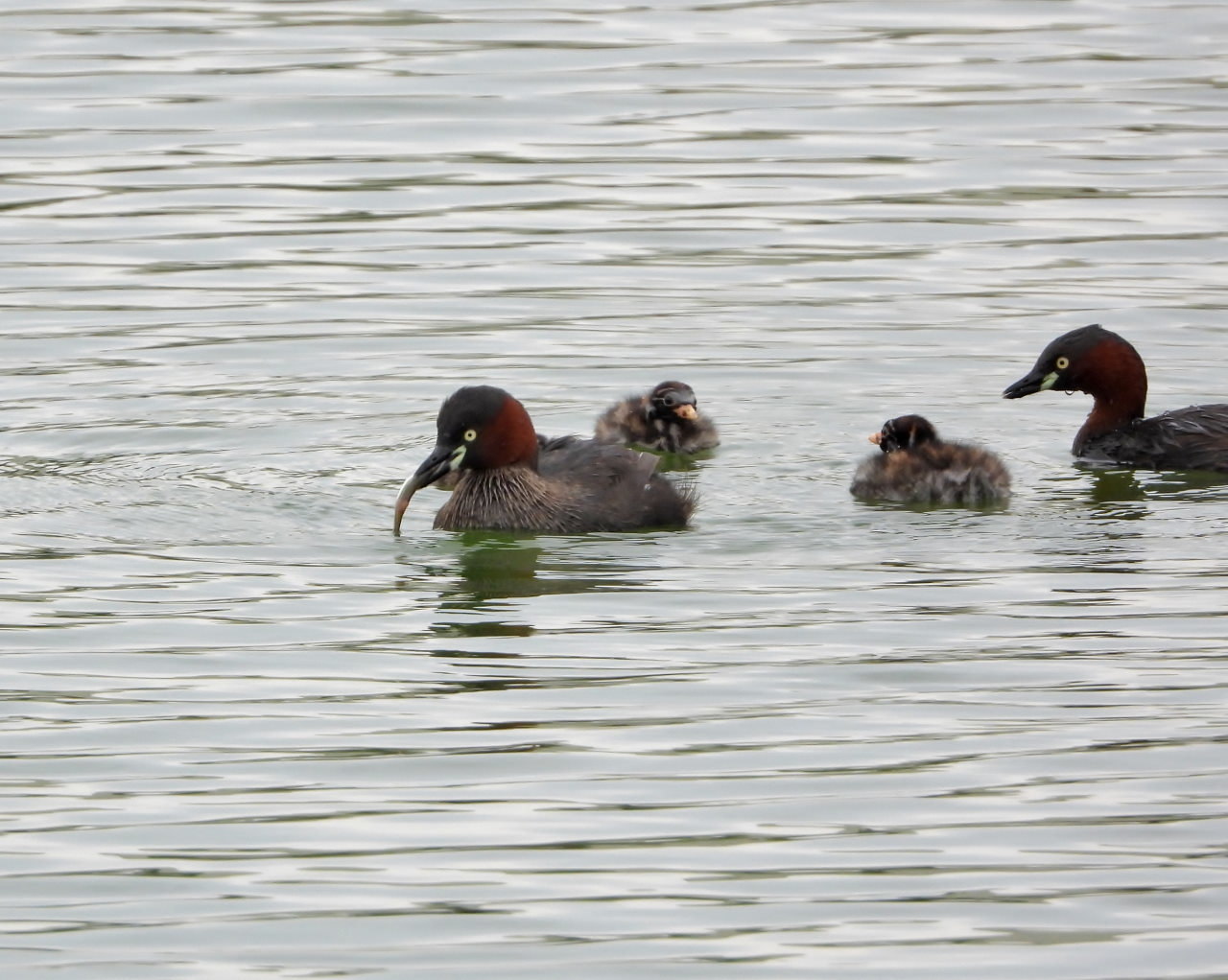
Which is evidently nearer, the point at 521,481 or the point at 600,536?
the point at 600,536

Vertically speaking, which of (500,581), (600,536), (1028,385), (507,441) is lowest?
(500,581)

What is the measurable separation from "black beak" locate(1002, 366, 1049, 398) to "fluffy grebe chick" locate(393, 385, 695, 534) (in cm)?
246

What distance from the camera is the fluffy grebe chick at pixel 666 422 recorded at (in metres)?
12.4

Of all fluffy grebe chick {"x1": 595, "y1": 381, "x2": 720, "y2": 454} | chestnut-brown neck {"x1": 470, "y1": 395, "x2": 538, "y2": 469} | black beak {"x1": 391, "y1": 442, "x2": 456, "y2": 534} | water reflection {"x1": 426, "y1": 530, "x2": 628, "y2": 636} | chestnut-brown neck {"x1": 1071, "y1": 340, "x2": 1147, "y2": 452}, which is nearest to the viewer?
water reflection {"x1": 426, "y1": 530, "x2": 628, "y2": 636}

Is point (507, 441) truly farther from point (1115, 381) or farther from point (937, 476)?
point (1115, 381)

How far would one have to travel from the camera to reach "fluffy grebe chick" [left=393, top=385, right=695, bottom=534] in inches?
431

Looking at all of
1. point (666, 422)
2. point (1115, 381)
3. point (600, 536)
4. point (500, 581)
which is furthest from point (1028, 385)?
point (500, 581)

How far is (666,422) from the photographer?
1247 centimetres

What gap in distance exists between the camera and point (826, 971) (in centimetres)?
606

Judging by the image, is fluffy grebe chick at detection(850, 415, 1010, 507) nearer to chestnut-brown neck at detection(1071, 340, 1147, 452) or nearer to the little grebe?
the little grebe

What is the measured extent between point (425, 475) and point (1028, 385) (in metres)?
3.52

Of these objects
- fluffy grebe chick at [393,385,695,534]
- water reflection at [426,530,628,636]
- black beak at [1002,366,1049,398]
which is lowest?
water reflection at [426,530,628,636]

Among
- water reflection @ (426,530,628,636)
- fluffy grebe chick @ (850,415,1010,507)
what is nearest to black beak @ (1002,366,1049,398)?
fluffy grebe chick @ (850,415,1010,507)

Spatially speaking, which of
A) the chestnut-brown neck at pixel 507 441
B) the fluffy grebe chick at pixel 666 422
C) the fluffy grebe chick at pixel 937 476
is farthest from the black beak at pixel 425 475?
the fluffy grebe chick at pixel 937 476
